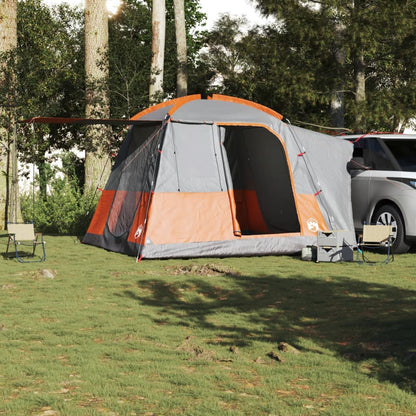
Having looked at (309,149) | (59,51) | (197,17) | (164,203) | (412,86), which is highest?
(197,17)

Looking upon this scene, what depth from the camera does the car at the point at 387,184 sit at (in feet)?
37.1

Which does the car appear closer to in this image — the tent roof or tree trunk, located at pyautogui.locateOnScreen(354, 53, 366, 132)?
the tent roof

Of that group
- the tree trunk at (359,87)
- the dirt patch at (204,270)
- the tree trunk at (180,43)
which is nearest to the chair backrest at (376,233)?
the dirt patch at (204,270)

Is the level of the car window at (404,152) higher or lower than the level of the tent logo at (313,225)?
higher

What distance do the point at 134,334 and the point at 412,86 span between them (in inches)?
580

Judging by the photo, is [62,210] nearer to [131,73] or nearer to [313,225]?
[131,73]

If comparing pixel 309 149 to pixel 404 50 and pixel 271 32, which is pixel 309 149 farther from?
pixel 271 32

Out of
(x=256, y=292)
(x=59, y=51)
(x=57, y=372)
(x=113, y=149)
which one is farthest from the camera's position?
(x=59, y=51)

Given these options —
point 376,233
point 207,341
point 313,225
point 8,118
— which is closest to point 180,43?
point 8,118

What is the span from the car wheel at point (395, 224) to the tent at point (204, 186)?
2.03ft

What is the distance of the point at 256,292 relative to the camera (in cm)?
862

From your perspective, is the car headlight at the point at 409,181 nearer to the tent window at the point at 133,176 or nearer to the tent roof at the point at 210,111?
the tent roof at the point at 210,111

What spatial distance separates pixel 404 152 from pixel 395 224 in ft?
3.76

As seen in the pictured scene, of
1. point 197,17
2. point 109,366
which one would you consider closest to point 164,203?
point 109,366
